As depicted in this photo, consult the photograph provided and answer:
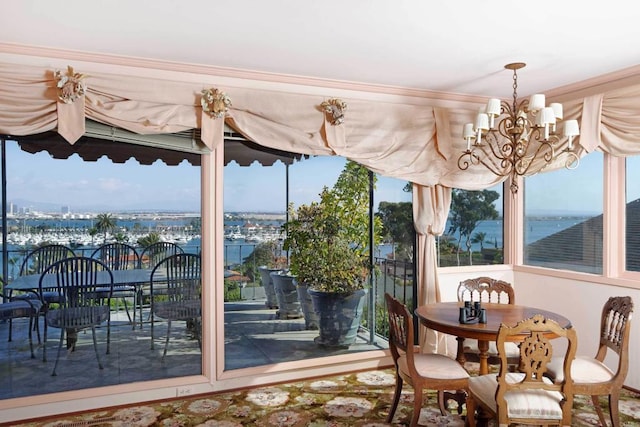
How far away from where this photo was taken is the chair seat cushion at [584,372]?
3143 millimetres

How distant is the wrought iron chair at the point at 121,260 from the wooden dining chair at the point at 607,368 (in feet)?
10.1

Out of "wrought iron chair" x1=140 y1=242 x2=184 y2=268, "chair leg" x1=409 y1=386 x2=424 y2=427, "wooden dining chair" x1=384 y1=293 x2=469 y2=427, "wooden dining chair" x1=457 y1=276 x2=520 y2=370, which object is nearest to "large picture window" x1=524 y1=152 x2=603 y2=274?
"wooden dining chair" x1=457 y1=276 x2=520 y2=370

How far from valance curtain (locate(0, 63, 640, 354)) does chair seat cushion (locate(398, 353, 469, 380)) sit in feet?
4.40

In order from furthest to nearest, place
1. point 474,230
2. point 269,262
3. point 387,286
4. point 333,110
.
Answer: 1. point 474,230
2. point 387,286
3. point 269,262
4. point 333,110

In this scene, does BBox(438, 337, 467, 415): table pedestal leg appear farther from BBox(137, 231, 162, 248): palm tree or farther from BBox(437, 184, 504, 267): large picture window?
BBox(137, 231, 162, 248): palm tree

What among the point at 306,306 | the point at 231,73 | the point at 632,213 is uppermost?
the point at 231,73

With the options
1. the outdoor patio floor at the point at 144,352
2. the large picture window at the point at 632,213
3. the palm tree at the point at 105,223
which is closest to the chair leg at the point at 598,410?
the large picture window at the point at 632,213

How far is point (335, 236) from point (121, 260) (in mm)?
1813

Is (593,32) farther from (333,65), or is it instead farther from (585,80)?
(333,65)

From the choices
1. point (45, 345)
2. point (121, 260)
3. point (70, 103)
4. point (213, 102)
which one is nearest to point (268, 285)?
point (121, 260)

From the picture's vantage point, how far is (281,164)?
14.2ft

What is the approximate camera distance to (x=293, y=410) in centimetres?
368

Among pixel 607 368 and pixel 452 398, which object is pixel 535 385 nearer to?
pixel 607 368

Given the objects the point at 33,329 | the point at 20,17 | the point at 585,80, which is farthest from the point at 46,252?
the point at 585,80
